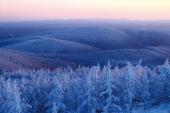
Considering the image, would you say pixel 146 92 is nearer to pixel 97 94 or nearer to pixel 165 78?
pixel 165 78

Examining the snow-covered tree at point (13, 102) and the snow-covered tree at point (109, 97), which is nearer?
the snow-covered tree at point (13, 102)

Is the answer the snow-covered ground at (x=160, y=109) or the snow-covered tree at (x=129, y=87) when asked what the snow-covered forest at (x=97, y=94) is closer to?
the snow-covered tree at (x=129, y=87)

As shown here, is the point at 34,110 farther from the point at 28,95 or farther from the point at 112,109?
the point at 112,109

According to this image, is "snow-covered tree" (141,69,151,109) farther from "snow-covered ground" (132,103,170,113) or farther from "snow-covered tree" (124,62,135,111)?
"snow-covered tree" (124,62,135,111)

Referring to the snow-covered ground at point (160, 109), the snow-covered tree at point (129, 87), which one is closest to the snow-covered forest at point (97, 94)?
the snow-covered tree at point (129, 87)

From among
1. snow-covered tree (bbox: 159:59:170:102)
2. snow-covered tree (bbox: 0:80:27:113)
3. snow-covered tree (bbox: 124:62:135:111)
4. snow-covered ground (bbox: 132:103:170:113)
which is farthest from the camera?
snow-covered tree (bbox: 159:59:170:102)

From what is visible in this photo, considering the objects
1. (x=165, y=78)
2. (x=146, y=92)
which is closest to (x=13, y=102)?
(x=146, y=92)

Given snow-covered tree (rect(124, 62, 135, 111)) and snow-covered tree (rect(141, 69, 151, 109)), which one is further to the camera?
snow-covered tree (rect(141, 69, 151, 109))

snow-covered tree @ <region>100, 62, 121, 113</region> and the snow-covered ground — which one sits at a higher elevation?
snow-covered tree @ <region>100, 62, 121, 113</region>

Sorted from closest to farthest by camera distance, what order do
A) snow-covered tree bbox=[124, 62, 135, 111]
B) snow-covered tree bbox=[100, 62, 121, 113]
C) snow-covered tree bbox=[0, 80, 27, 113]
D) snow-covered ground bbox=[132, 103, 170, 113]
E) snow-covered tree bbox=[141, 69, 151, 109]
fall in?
snow-covered tree bbox=[0, 80, 27, 113], snow-covered tree bbox=[100, 62, 121, 113], snow-covered ground bbox=[132, 103, 170, 113], snow-covered tree bbox=[124, 62, 135, 111], snow-covered tree bbox=[141, 69, 151, 109]

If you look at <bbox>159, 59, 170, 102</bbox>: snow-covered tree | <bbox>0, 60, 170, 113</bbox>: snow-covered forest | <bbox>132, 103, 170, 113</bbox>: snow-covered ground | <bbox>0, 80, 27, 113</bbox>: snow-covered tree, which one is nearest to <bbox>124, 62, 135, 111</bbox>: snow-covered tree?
<bbox>0, 60, 170, 113</bbox>: snow-covered forest

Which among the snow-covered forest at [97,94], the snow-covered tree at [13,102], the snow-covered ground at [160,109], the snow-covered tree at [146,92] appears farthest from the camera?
the snow-covered tree at [146,92]
